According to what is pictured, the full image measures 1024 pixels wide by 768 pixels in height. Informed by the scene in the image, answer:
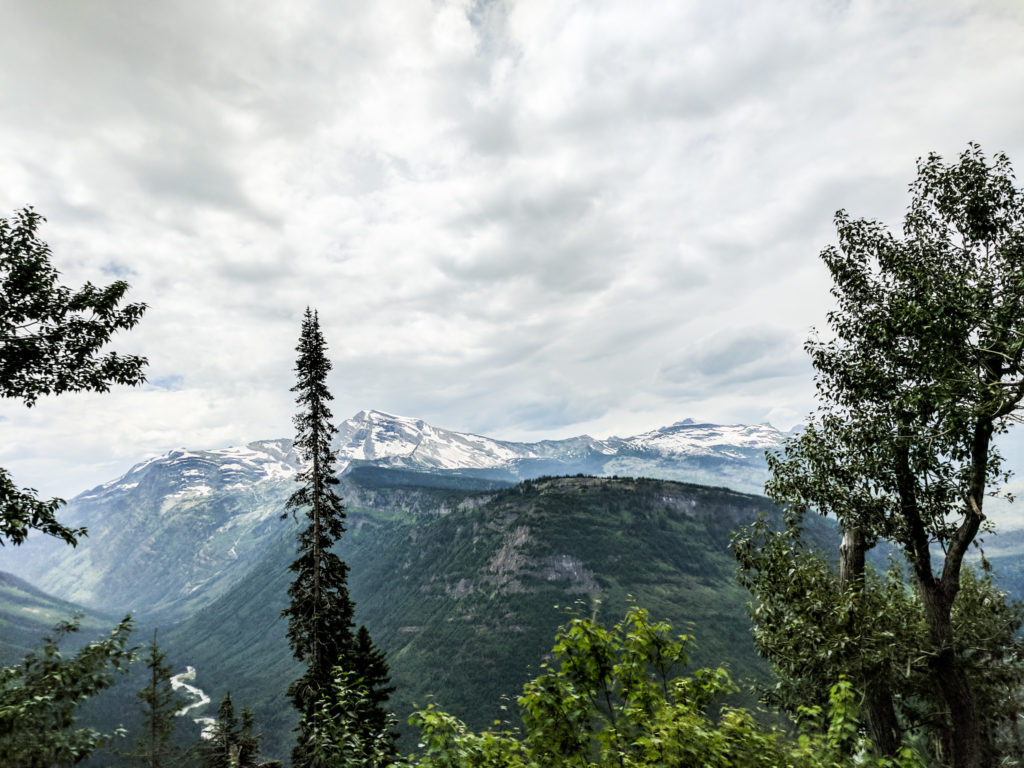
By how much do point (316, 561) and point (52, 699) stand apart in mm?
22872

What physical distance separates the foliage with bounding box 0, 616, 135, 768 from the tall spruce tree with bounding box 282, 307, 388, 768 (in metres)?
19.4

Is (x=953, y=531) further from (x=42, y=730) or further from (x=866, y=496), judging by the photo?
(x=42, y=730)

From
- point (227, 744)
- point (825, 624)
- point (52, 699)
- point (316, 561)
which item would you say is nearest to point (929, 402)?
point (825, 624)

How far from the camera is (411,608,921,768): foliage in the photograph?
26.0ft

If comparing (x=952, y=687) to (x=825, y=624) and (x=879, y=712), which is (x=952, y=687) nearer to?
(x=879, y=712)

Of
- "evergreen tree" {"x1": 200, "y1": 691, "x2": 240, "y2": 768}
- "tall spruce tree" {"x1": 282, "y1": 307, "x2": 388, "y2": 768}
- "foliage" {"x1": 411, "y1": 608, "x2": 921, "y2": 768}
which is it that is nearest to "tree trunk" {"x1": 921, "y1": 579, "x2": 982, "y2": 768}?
"foliage" {"x1": 411, "y1": 608, "x2": 921, "y2": 768}

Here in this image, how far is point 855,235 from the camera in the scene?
1702cm

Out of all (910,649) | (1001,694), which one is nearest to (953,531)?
(910,649)

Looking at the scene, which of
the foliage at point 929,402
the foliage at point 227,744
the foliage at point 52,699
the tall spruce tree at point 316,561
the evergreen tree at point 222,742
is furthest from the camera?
the evergreen tree at point 222,742

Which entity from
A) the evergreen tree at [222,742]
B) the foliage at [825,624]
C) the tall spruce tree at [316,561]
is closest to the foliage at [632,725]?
the foliage at [825,624]

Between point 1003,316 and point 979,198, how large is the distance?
4.50m

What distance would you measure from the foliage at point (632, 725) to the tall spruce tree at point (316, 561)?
74.5 feet

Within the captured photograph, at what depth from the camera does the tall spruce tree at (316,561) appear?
29.1 metres

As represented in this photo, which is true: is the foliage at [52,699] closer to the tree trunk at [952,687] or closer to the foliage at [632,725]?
the foliage at [632,725]
